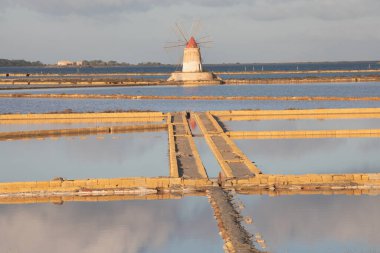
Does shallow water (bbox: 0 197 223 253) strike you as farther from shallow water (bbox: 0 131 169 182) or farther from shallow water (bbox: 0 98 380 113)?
shallow water (bbox: 0 98 380 113)

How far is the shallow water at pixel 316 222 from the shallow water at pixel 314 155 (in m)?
4.74

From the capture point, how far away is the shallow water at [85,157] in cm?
2229

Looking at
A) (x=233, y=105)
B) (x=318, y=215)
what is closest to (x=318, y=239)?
(x=318, y=215)

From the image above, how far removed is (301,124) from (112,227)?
874 inches

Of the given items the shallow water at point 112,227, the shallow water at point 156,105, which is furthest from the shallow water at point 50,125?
the shallow water at point 112,227

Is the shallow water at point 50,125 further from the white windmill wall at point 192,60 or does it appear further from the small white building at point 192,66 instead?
the small white building at point 192,66

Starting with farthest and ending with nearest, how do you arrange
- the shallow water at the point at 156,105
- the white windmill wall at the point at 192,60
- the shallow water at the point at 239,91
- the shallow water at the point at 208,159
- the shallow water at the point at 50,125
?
1. the white windmill wall at the point at 192,60
2. the shallow water at the point at 239,91
3. the shallow water at the point at 156,105
4. the shallow water at the point at 50,125
5. the shallow water at the point at 208,159

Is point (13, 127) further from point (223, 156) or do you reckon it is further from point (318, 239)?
point (318, 239)

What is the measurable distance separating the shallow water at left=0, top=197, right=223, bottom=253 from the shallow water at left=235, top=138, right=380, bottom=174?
20.4ft

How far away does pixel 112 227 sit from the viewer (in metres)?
15.0

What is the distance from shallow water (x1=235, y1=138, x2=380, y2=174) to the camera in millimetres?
22469

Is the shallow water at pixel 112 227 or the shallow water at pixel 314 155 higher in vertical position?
the shallow water at pixel 314 155

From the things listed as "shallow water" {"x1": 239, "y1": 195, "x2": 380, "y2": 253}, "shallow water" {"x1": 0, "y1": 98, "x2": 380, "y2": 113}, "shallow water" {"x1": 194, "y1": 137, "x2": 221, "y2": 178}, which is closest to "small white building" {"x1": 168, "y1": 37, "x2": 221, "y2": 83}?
"shallow water" {"x1": 0, "y1": 98, "x2": 380, "y2": 113}

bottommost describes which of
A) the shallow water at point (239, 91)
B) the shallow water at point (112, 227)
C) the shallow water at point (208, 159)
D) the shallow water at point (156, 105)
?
the shallow water at point (112, 227)
